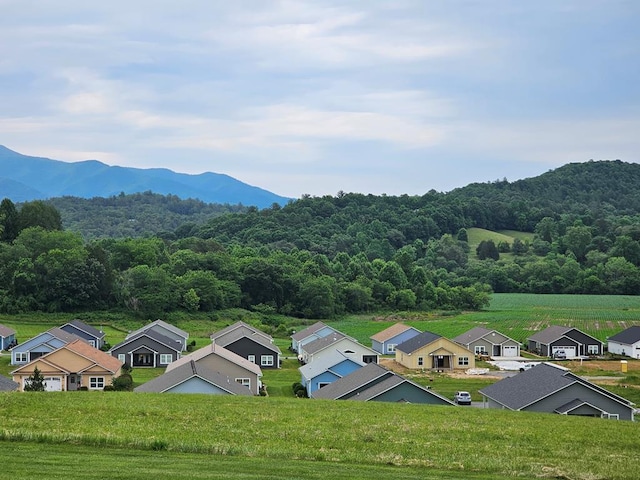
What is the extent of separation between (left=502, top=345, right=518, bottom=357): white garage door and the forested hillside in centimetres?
2962

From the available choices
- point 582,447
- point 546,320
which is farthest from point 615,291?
point 582,447

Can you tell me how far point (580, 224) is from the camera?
147 m

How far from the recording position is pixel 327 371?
36938 millimetres

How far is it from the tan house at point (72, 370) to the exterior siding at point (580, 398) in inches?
821

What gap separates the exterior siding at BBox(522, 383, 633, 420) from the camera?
27.8 m

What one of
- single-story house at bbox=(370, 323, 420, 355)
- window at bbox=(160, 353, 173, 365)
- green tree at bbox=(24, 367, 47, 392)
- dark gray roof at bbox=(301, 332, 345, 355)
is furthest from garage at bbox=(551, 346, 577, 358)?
green tree at bbox=(24, 367, 47, 392)

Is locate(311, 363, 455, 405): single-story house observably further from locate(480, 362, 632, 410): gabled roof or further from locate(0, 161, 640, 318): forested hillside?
locate(0, 161, 640, 318): forested hillside

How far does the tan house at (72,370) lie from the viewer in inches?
1476

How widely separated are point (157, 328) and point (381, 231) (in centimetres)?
8950

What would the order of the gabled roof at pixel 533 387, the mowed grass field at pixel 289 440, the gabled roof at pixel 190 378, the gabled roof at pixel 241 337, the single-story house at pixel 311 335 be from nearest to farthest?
Result: the mowed grass field at pixel 289 440, the gabled roof at pixel 533 387, the gabled roof at pixel 190 378, the gabled roof at pixel 241 337, the single-story house at pixel 311 335

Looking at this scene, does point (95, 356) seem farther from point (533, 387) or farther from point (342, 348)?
point (533, 387)

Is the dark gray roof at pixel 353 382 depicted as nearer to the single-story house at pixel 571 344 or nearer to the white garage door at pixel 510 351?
the white garage door at pixel 510 351

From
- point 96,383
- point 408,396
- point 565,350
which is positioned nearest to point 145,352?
point 96,383

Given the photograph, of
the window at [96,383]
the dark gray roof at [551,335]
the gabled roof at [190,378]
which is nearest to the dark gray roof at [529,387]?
the gabled roof at [190,378]
